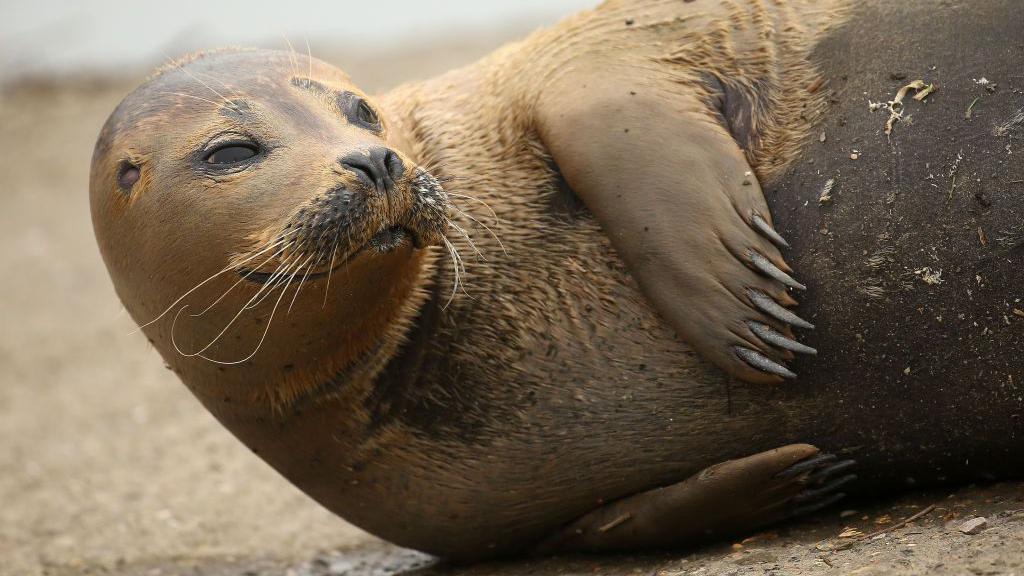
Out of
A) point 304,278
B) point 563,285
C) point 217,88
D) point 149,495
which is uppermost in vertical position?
point 217,88

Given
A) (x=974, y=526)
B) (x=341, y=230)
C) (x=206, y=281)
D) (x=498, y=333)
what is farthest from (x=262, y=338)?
(x=974, y=526)

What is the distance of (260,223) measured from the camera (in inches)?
151

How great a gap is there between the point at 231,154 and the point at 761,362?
185 centimetres

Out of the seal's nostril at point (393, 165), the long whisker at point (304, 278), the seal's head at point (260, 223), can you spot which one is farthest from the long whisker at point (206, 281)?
the seal's nostril at point (393, 165)

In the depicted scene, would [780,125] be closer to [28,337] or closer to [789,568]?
[789,568]

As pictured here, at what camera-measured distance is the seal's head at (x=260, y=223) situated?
12.4ft

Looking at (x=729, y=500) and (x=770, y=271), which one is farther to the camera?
(x=729, y=500)

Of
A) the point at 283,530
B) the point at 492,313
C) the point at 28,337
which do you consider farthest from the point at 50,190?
the point at 492,313

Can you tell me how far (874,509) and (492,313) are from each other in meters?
1.50

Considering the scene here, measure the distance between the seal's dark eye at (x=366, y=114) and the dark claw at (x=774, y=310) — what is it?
1467 millimetres

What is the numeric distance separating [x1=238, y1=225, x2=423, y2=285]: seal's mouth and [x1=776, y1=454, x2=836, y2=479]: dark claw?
146 centimetres

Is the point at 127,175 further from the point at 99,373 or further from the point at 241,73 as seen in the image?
the point at 99,373

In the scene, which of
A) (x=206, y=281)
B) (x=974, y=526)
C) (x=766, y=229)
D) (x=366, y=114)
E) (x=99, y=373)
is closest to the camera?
(x=974, y=526)

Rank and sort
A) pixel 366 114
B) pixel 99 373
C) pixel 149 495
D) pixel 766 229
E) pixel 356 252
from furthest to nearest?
pixel 99 373
pixel 149 495
pixel 366 114
pixel 766 229
pixel 356 252
